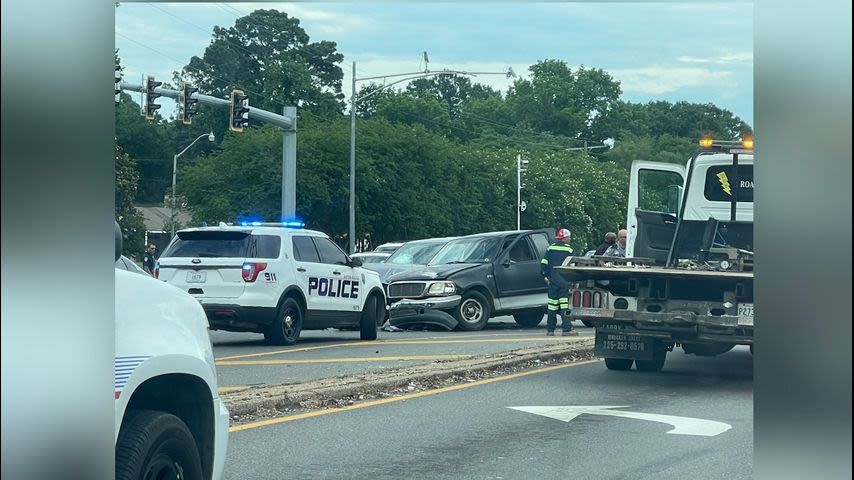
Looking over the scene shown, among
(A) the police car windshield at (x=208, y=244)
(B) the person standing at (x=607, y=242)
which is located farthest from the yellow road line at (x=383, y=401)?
(A) the police car windshield at (x=208, y=244)

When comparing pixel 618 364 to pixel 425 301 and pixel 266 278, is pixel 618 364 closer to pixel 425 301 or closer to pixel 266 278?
pixel 266 278

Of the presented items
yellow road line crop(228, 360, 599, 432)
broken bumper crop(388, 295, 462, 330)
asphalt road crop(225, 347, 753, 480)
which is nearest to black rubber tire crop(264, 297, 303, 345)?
broken bumper crop(388, 295, 462, 330)

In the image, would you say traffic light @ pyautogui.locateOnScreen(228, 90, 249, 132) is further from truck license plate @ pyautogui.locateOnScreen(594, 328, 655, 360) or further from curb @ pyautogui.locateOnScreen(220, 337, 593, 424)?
truck license plate @ pyautogui.locateOnScreen(594, 328, 655, 360)

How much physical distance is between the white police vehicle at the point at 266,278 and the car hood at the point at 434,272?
2.00m

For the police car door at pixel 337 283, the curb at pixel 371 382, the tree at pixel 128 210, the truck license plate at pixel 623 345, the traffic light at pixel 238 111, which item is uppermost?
the traffic light at pixel 238 111

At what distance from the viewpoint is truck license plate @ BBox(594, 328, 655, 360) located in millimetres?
12781

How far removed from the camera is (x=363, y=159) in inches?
1256

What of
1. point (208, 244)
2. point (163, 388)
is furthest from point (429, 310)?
point (163, 388)

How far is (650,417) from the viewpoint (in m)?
9.91

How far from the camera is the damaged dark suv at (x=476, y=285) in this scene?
66.3ft

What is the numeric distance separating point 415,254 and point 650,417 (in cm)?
1311

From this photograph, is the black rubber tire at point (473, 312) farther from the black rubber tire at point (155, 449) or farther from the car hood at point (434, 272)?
the black rubber tire at point (155, 449)
